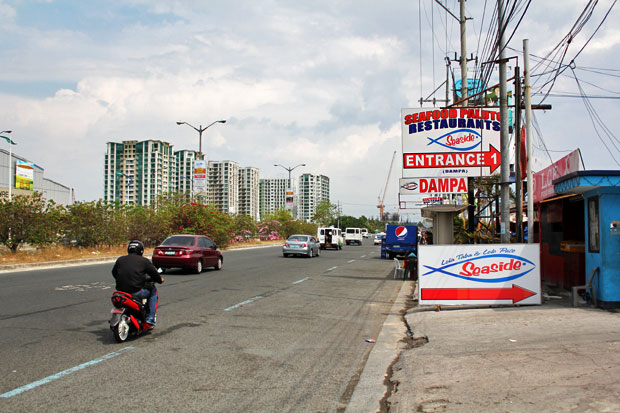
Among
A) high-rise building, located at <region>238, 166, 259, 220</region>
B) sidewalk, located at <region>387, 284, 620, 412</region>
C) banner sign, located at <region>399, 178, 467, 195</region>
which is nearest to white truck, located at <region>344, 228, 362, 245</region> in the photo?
banner sign, located at <region>399, 178, 467, 195</region>

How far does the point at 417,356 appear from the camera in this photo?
22.6ft

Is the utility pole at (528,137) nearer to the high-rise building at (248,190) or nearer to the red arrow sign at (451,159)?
the red arrow sign at (451,159)

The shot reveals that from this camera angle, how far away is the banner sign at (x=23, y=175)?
69188 mm

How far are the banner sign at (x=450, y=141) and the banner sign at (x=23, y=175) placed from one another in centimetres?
6348

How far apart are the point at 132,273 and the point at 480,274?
7022mm

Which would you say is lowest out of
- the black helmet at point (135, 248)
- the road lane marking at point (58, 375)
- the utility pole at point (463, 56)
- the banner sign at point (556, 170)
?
the road lane marking at point (58, 375)

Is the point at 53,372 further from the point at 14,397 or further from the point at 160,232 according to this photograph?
the point at 160,232

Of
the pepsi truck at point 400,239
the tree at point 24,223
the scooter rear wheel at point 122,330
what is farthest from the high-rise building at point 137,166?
the scooter rear wheel at point 122,330

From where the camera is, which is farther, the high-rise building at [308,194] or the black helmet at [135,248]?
the high-rise building at [308,194]

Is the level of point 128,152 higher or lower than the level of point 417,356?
higher

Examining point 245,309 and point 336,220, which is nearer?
point 245,309

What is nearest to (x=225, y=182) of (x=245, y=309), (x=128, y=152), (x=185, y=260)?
(x=128, y=152)

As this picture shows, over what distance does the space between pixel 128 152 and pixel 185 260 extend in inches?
2566

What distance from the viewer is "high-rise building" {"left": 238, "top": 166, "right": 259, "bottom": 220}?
121869 millimetres
